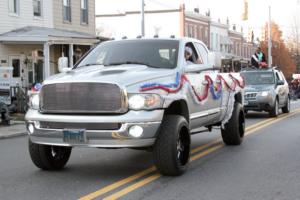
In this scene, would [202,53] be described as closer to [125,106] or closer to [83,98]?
[125,106]

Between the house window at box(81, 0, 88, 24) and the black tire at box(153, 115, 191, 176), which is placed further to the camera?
the house window at box(81, 0, 88, 24)

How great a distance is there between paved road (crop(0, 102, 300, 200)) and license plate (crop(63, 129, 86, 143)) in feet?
1.90

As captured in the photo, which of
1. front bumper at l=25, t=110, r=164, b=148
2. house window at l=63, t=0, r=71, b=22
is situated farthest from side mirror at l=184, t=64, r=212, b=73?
house window at l=63, t=0, r=71, b=22

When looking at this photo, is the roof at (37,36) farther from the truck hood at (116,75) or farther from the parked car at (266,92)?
the truck hood at (116,75)

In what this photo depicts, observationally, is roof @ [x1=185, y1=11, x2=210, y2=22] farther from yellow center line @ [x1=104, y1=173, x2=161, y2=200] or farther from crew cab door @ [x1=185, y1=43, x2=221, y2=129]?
yellow center line @ [x1=104, y1=173, x2=161, y2=200]

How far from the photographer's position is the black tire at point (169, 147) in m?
7.48

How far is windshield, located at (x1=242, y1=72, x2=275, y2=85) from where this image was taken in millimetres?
19562

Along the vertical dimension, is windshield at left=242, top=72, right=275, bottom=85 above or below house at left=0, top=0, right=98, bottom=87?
below

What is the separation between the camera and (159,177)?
7785 millimetres

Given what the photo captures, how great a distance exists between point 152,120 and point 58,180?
5.20 feet

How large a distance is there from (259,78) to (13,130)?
8936 mm

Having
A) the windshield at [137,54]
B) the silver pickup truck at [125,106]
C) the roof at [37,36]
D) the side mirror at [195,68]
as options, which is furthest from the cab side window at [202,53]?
the roof at [37,36]

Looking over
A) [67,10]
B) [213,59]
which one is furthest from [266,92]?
[67,10]

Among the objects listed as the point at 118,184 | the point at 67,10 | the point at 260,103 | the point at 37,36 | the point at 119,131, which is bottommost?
the point at 118,184
